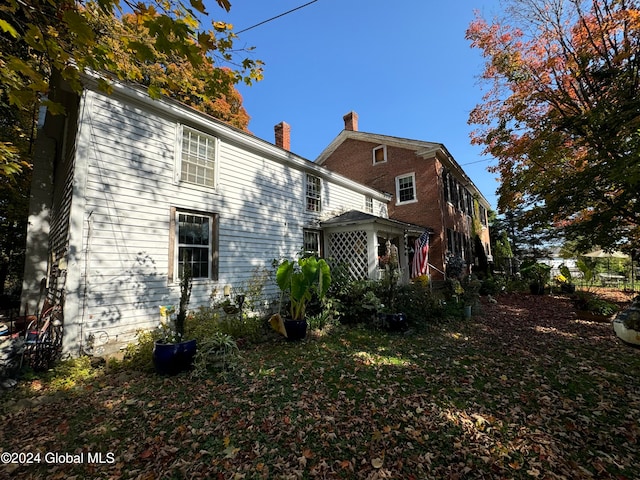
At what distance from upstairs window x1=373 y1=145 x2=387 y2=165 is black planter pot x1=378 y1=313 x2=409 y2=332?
444 inches

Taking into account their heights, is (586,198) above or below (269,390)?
above

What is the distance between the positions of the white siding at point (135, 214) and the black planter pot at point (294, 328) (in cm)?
207

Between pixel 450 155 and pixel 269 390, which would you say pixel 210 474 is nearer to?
pixel 269 390

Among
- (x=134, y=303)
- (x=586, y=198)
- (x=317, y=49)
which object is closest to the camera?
(x=134, y=303)

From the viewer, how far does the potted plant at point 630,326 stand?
216cm

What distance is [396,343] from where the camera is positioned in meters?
6.74

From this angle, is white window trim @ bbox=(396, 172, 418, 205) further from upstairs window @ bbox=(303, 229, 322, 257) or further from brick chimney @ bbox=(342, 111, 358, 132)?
upstairs window @ bbox=(303, 229, 322, 257)

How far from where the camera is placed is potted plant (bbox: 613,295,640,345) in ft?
7.08

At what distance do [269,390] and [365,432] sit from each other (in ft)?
5.56

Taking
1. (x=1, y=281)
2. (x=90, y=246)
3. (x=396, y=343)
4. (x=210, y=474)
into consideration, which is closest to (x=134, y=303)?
(x=90, y=246)

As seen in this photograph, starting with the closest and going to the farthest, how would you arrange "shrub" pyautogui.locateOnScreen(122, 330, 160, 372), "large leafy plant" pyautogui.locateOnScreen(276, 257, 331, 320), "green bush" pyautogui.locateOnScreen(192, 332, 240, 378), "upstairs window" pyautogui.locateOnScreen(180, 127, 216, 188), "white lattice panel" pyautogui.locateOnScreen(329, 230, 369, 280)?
"green bush" pyautogui.locateOnScreen(192, 332, 240, 378)
"shrub" pyautogui.locateOnScreen(122, 330, 160, 372)
"large leafy plant" pyautogui.locateOnScreen(276, 257, 331, 320)
"upstairs window" pyautogui.locateOnScreen(180, 127, 216, 188)
"white lattice panel" pyautogui.locateOnScreen(329, 230, 369, 280)

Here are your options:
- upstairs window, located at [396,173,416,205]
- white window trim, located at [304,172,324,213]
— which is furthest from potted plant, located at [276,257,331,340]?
upstairs window, located at [396,173,416,205]

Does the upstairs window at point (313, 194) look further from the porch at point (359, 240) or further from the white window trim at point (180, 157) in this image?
the white window trim at point (180, 157)

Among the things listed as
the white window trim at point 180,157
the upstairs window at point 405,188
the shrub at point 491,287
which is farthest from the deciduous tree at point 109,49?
the shrub at point 491,287
